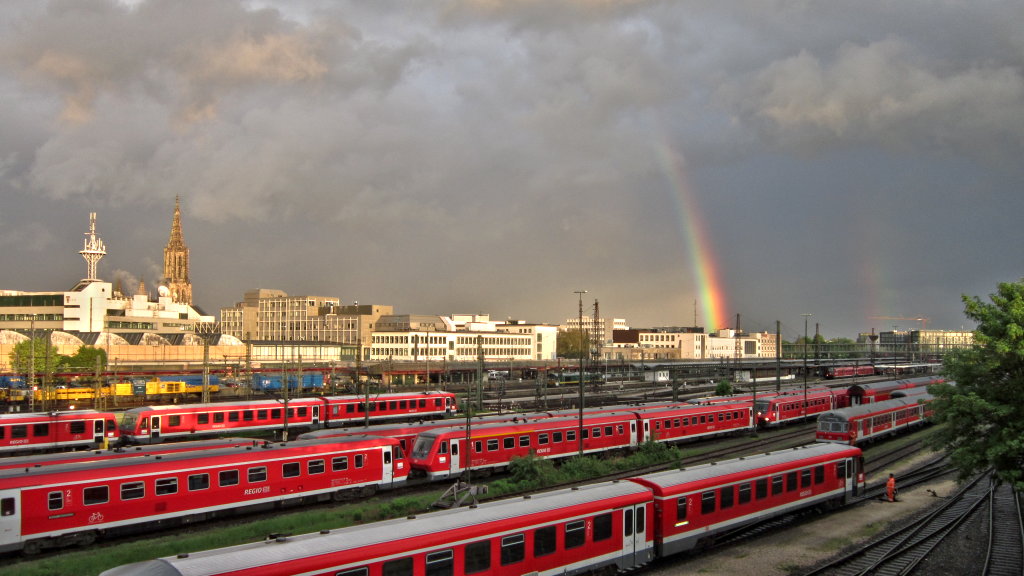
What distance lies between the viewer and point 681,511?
70.6 ft

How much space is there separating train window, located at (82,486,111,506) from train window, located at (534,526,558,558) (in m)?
14.7

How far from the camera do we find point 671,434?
4556 cm

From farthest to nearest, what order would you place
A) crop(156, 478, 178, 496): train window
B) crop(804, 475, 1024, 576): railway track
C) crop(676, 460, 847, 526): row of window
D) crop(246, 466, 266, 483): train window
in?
1. crop(246, 466, 266, 483): train window
2. crop(156, 478, 178, 496): train window
3. crop(676, 460, 847, 526): row of window
4. crop(804, 475, 1024, 576): railway track

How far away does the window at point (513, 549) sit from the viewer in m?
17.2

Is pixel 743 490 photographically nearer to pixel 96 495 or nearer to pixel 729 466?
pixel 729 466

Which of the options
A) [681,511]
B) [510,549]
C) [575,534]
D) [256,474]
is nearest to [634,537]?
[681,511]

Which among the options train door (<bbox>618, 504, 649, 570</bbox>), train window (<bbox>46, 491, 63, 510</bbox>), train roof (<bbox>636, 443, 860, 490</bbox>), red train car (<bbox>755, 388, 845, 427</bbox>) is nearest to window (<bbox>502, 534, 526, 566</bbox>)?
train door (<bbox>618, 504, 649, 570</bbox>)

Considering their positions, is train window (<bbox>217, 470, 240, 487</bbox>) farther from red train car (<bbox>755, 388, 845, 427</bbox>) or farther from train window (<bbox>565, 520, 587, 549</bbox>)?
red train car (<bbox>755, 388, 845, 427</bbox>)

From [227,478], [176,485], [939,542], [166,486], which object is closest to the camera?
[939,542]

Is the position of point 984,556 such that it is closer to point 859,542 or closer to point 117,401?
point 859,542

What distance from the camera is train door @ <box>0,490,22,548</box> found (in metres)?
21.3

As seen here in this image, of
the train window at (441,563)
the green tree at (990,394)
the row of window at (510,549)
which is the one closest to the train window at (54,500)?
the row of window at (510,549)

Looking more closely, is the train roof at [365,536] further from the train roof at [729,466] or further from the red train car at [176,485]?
the red train car at [176,485]

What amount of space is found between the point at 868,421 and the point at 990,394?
86.1 feet
